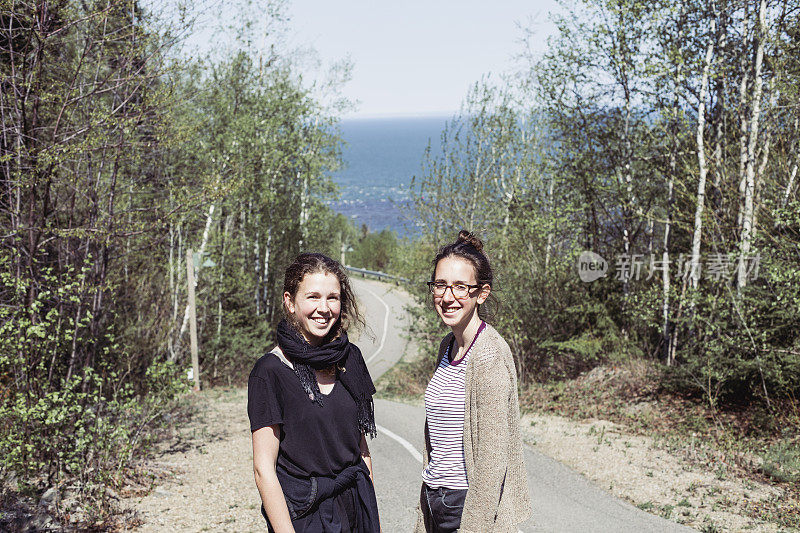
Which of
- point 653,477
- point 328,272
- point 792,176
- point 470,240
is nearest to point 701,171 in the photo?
point 792,176

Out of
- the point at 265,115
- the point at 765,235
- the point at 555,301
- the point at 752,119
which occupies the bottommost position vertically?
the point at 555,301

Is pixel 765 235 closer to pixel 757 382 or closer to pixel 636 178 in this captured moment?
pixel 757 382

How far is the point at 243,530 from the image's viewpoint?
7539 millimetres

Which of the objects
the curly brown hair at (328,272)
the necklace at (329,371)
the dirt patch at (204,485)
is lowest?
the dirt patch at (204,485)

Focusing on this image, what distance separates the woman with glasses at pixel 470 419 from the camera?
344cm

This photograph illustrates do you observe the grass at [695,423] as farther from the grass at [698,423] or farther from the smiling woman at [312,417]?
the smiling woman at [312,417]

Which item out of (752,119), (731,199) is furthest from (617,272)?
(752,119)

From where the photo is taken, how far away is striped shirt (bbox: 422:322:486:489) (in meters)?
3.66

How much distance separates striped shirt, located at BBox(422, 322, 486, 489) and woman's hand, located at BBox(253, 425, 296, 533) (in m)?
0.89

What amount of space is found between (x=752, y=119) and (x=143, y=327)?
14.1 m

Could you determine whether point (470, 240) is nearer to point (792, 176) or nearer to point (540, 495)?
point (540, 495)

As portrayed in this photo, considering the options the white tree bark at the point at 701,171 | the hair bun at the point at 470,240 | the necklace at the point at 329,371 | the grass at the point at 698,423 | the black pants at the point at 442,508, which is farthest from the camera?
the white tree bark at the point at 701,171

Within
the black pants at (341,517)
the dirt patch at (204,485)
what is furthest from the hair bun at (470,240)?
the dirt patch at (204,485)

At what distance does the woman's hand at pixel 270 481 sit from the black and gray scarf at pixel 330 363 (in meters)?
0.30
